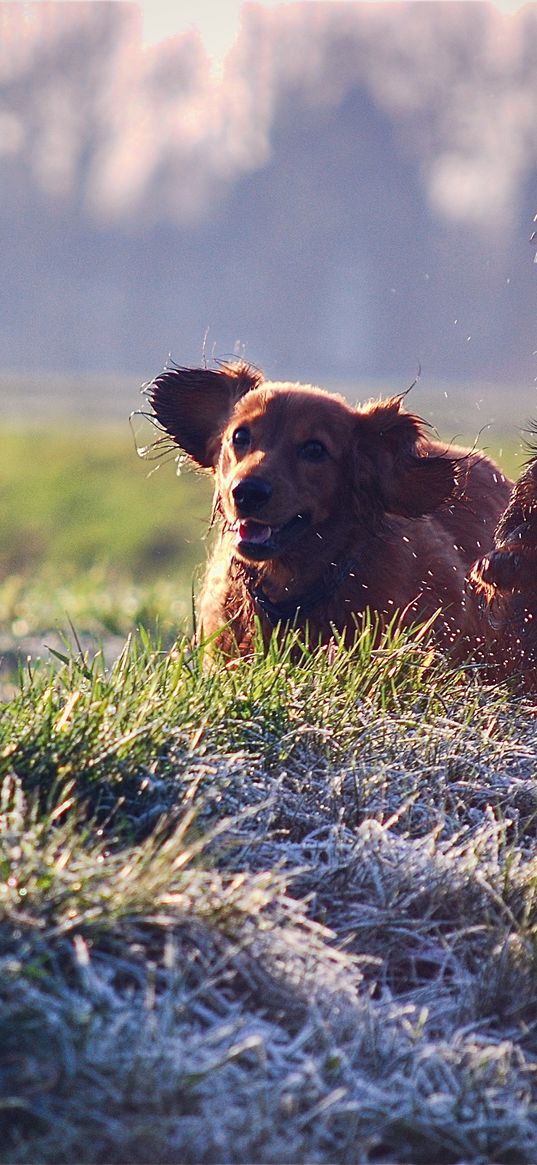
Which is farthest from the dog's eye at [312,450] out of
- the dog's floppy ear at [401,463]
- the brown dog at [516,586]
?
the brown dog at [516,586]

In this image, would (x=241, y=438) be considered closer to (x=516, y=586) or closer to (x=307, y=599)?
(x=307, y=599)

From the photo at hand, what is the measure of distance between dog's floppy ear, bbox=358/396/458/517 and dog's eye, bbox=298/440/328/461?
0.18 meters

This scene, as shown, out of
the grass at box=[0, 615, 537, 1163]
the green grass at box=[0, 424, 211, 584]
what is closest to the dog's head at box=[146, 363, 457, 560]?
the grass at box=[0, 615, 537, 1163]

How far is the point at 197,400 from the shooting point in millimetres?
5613

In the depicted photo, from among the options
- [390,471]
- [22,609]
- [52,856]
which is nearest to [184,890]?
[52,856]

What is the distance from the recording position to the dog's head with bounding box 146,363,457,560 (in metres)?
4.80

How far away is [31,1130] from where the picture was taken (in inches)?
86.2

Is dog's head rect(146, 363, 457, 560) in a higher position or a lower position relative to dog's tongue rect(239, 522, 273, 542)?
higher

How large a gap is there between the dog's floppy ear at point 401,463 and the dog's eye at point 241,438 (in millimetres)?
419

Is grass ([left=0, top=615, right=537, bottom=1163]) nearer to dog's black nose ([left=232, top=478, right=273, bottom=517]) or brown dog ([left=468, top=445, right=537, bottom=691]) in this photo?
brown dog ([left=468, top=445, right=537, bottom=691])

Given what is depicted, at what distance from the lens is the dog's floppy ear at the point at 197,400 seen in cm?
559

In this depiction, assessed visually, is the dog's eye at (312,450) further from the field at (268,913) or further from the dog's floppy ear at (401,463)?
the field at (268,913)

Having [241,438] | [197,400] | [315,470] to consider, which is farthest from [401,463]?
[197,400]

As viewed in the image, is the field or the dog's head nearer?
the field
